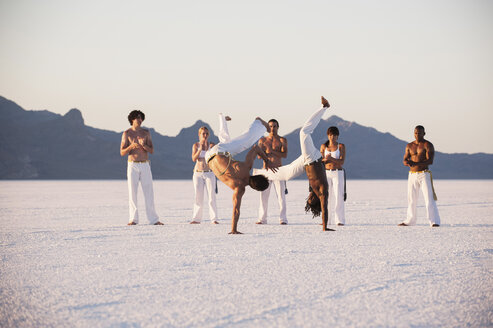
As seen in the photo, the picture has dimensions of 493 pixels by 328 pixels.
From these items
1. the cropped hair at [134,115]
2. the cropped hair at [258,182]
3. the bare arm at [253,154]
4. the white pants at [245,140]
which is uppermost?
the cropped hair at [134,115]

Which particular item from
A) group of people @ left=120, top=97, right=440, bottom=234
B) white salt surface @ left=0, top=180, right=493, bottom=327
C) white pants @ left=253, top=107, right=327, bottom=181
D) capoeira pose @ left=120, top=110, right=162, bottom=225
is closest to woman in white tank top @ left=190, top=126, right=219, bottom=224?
group of people @ left=120, top=97, right=440, bottom=234

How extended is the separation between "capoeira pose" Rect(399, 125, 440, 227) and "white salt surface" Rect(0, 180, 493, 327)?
1.33 metres

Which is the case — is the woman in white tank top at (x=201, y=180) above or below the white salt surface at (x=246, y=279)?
above

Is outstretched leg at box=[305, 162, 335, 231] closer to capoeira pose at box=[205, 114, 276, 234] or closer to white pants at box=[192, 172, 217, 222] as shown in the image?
capoeira pose at box=[205, 114, 276, 234]

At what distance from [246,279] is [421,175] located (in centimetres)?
682

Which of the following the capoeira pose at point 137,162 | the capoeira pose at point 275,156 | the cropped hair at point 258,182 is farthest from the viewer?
the capoeira pose at point 275,156

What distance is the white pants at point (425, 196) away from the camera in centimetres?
1066

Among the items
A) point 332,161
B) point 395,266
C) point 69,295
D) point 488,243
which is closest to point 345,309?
point 395,266

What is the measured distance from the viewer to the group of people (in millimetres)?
9234

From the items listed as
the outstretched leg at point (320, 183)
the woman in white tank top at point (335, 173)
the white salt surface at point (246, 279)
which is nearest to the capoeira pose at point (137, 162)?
the white salt surface at point (246, 279)

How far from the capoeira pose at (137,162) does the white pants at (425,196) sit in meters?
5.60

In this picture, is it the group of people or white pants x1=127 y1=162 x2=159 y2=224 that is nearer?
the group of people

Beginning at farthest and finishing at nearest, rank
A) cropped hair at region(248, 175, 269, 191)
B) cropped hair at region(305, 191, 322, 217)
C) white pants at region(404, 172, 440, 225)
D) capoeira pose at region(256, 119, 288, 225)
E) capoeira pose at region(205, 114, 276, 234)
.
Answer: capoeira pose at region(256, 119, 288, 225) < white pants at region(404, 172, 440, 225) < cropped hair at region(305, 191, 322, 217) < cropped hair at region(248, 175, 269, 191) < capoeira pose at region(205, 114, 276, 234)

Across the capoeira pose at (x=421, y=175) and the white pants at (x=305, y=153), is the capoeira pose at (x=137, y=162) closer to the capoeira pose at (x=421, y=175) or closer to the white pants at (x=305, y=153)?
the white pants at (x=305, y=153)
